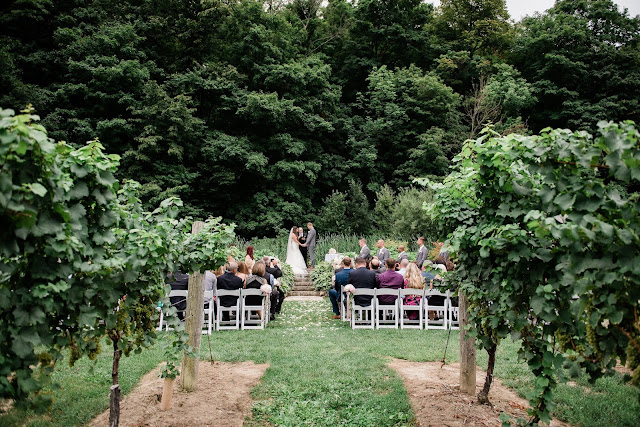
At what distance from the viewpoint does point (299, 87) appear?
26.2m

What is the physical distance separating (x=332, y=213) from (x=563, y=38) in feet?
65.7

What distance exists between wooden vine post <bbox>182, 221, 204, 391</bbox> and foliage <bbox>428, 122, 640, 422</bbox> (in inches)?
118

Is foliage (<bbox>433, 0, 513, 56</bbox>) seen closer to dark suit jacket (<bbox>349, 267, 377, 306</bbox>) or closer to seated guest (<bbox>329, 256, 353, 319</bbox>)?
seated guest (<bbox>329, 256, 353, 319</bbox>)

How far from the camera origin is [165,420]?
451cm

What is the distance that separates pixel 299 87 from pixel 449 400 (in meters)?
23.4

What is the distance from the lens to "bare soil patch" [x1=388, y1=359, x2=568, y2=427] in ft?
15.0

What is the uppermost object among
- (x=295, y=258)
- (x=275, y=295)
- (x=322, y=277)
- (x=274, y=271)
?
(x=295, y=258)

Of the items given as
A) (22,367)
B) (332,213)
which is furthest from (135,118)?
(22,367)

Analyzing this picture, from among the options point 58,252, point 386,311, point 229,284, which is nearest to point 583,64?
point 386,311

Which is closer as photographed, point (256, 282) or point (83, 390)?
point (83, 390)

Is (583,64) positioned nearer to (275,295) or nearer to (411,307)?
(411,307)

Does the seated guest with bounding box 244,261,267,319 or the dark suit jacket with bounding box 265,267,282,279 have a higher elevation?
the dark suit jacket with bounding box 265,267,282,279

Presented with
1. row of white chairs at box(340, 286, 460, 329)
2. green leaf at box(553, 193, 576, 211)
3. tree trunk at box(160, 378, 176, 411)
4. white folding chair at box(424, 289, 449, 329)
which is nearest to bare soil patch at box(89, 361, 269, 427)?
tree trunk at box(160, 378, 176, 411)

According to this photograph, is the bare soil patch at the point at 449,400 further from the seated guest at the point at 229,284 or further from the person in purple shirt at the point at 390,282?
the seated guest at the point at 229,284
